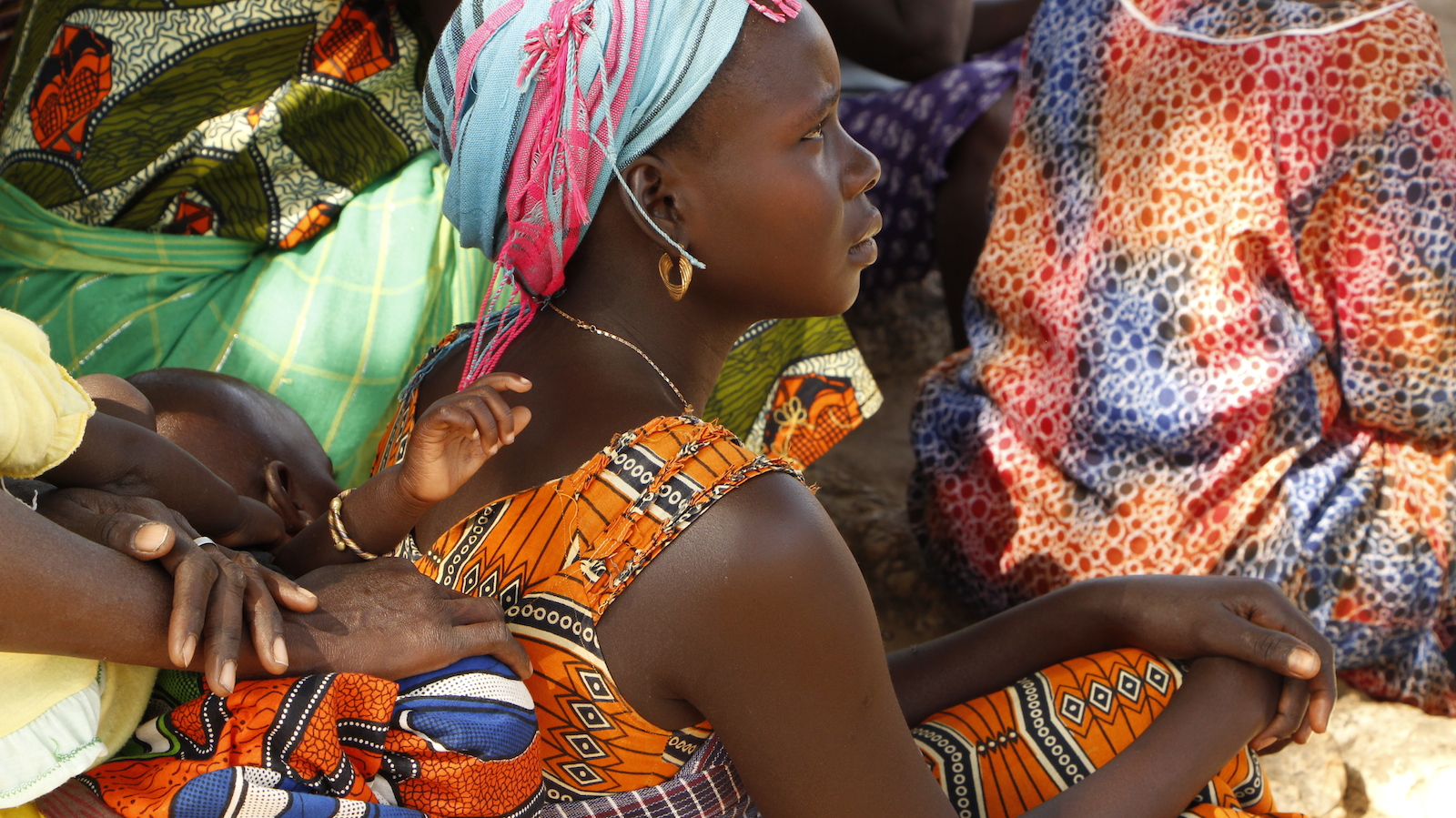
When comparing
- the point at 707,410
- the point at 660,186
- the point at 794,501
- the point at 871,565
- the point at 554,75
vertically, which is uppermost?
the point at 554,75

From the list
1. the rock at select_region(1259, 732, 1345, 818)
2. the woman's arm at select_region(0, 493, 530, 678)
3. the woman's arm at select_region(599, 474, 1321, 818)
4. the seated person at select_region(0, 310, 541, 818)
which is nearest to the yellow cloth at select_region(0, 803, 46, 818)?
the seated person at select_region(0, 310, 541, 818)

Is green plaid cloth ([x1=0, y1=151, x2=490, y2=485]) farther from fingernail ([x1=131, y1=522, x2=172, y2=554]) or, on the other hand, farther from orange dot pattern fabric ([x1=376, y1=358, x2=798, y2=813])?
fingernail ([x1=131, y1=522, x2=172, y2=554])

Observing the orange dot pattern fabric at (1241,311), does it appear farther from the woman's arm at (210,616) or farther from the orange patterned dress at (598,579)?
the woman's arm at (210,616)

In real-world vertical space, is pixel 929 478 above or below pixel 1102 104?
below

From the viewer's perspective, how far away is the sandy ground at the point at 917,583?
244cm

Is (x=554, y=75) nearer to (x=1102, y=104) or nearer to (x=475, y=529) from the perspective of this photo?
(x=475, y=529)

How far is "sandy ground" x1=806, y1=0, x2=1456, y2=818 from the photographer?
244 centimetres

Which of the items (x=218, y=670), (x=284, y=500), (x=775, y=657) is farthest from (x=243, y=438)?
(x=775, y=657)

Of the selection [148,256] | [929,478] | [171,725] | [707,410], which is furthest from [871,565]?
[171,725]

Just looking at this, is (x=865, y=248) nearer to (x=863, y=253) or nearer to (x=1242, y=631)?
(x=863, y=253)

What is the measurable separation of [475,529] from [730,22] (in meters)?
0.68

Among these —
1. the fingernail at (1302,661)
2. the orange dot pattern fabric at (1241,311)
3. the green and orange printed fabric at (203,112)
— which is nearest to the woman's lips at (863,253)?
the fingernail at (1302,661)

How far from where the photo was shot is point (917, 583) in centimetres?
325

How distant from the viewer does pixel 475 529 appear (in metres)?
1.53
